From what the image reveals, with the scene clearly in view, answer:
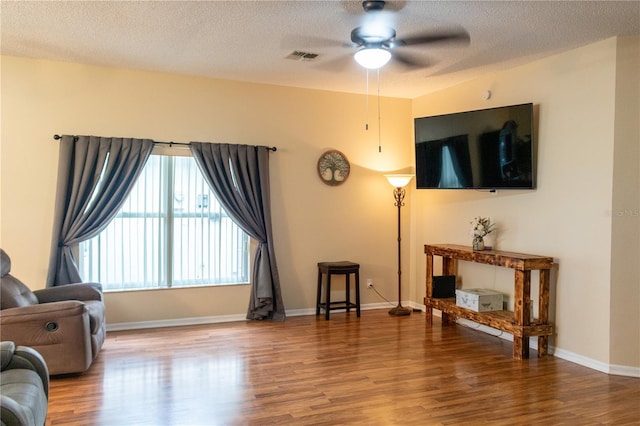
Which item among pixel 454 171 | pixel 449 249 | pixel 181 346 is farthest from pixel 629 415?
pixel 181 346

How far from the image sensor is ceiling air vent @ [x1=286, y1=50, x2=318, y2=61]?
14.7ft

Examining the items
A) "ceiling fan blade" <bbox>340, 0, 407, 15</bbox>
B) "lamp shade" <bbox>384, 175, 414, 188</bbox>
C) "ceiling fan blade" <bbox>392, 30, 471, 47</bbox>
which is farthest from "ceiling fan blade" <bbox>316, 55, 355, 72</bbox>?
"lamp shade" <bbox>384, 175, 414, 188</bbox>

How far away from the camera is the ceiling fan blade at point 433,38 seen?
150 inches

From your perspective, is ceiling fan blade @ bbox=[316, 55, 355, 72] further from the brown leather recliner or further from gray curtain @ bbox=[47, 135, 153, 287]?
the brown leather recliner

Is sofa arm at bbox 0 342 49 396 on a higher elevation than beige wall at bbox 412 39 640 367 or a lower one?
lower

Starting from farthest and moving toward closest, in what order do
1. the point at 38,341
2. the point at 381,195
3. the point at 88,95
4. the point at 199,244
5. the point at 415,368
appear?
the point at 381,195
the point at 199,244
the point at 88,95
the point at 415,368
the point at 38,341

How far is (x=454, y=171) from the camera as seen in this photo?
5.23m

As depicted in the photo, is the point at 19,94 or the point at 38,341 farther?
the point at 19,94

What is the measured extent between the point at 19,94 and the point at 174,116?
1479 mm

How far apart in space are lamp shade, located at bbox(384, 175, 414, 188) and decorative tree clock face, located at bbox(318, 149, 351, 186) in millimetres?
554

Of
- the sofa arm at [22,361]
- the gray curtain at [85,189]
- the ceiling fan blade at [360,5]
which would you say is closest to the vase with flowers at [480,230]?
the ceiling fan blade at [360,5]

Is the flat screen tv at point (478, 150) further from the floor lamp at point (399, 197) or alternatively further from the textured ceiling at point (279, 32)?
the textured ceiling at point (279, 32)

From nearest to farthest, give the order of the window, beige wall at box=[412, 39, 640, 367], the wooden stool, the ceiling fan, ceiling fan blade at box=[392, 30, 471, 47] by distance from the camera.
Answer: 1. the ceiling fan
2. ceiling fan blade at box=[392, 30, 471, 47]
3. beige wall at box=[412, 39, 640, 367]
4. the window
5. the wooden stool

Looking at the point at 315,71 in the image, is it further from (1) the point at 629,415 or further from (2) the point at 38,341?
(1) the point at 629,415
